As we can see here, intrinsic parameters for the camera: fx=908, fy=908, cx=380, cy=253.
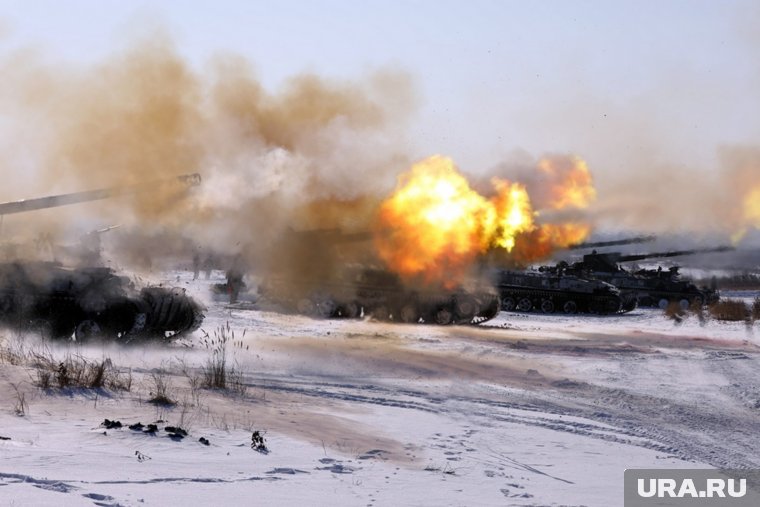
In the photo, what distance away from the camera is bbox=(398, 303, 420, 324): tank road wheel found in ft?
94.6

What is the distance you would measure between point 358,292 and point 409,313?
183 centimetres

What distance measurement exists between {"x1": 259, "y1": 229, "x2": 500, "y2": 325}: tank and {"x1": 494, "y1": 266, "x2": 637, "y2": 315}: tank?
721 cm

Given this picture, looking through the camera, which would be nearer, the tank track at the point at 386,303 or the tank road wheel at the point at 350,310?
the tank track at the point at 386,303

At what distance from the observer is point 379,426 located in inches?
406

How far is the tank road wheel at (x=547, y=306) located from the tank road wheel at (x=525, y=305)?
1.63 ft

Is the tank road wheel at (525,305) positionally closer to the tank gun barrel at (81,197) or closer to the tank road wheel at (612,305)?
the tank road wheel at (612,305)

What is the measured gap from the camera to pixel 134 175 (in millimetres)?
26156

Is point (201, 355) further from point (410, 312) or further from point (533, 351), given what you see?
point (410, 312)

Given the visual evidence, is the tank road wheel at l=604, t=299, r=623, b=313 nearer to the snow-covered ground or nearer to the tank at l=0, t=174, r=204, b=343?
the snow-covered ground

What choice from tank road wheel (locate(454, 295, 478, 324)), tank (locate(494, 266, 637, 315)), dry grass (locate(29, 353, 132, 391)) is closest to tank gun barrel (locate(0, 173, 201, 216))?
tank road wheel (locate(454, 295, 478, 324))

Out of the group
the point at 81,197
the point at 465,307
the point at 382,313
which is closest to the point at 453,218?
the point at 465,307

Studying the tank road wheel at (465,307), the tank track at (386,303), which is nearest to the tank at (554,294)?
the tank track at (386,303)

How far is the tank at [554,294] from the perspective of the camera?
36.9 metres

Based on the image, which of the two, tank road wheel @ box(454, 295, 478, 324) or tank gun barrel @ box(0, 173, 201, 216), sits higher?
tank gun barrel @ box(0, 173, 201, 216)
